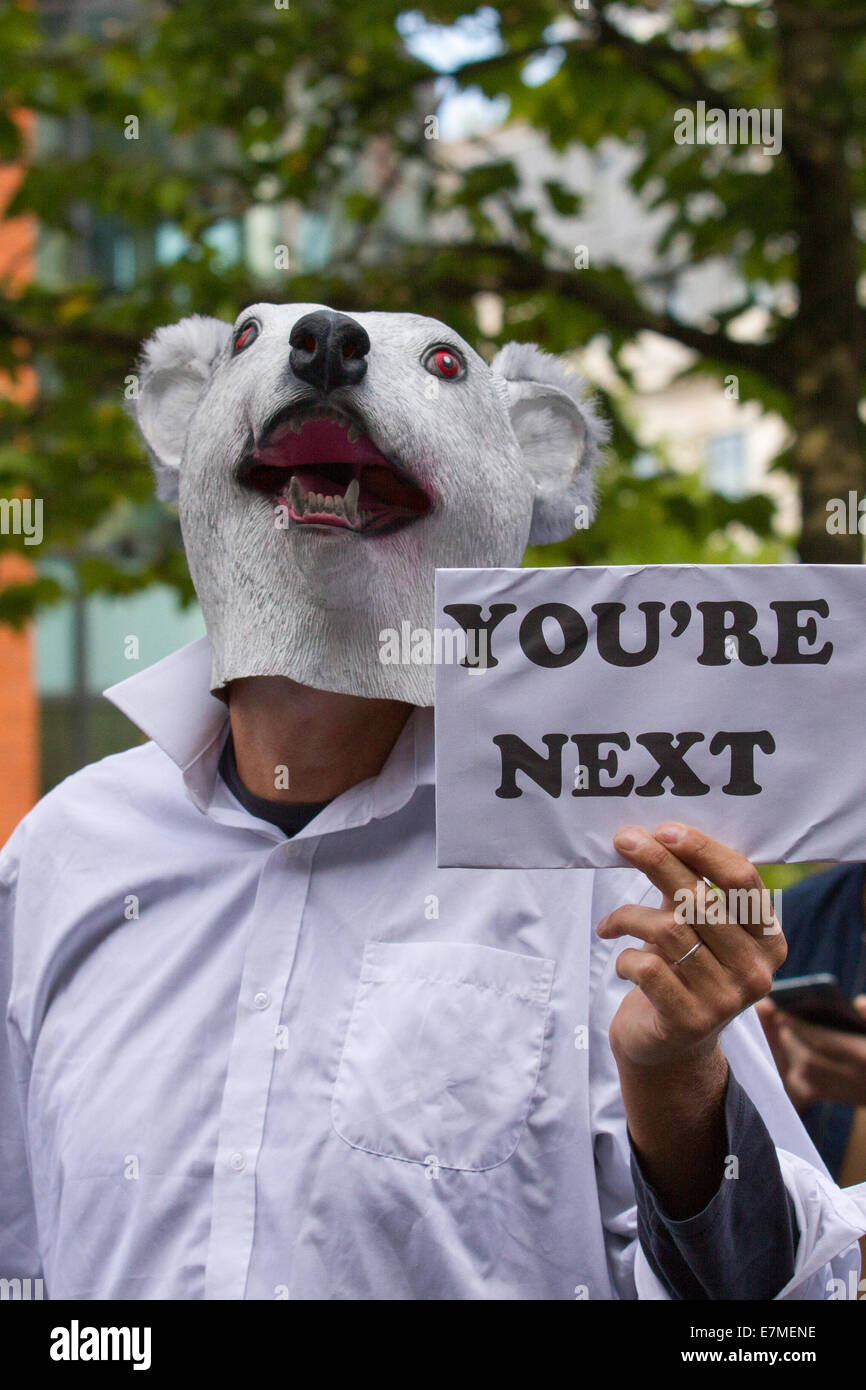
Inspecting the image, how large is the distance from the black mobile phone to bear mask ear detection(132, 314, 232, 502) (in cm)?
149

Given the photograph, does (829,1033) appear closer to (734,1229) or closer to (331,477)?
(734,1229)

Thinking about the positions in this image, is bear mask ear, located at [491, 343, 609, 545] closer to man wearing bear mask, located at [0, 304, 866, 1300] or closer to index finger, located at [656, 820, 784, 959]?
man wearing bear mask, located at [0, 304, 866, 1300]

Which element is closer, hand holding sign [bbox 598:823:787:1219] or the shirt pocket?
hand holding sign [bbox 598:823:787:1219]

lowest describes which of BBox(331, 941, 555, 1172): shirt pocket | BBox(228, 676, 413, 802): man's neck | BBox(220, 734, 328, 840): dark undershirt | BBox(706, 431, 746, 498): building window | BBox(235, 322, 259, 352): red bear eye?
BBox(331, 941, 555, 1172): shirt pocket

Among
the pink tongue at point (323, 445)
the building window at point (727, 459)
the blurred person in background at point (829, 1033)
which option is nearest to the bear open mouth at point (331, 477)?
the pink tongue at point (323, 445)

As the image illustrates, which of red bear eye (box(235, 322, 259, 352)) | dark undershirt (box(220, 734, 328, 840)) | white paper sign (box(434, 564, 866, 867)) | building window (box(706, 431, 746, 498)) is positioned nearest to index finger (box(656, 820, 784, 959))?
white paper sign (box(434, 564, 866, 867))

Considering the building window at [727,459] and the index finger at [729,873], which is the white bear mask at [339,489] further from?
the building window at [727,459]

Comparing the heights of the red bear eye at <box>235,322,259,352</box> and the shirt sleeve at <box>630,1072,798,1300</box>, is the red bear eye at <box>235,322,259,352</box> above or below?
above

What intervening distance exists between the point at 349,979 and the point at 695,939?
1.55 feet

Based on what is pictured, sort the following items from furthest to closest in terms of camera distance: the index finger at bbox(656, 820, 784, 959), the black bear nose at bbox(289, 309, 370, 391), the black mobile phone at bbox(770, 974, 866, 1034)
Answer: the black mobile phone at bbox(770, 974, 866, 1034) → the black bear nose at bbox(289, 309, 370, 391) → the index finger at bbox(656, 820, 784, 959)

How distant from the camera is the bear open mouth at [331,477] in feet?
6.12

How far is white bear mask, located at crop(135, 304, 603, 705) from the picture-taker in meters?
1.86

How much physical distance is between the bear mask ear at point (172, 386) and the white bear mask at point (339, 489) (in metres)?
0.11

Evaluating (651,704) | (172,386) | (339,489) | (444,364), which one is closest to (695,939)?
(651,704)
